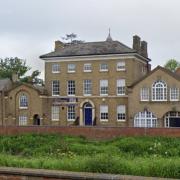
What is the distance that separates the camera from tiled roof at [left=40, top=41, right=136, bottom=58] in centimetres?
5388

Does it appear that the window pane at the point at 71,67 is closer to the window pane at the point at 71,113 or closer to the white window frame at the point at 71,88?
the white window frame at the point at 71,88

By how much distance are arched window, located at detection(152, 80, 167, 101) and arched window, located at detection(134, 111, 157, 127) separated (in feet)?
6.57

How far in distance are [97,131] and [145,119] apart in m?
12.9

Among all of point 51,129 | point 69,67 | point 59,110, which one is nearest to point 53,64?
point 69,67

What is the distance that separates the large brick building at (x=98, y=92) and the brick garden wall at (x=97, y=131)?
12451 millimetres

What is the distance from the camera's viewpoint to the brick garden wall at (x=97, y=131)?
120 ft

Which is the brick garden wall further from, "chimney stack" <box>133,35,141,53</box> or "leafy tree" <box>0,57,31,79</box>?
"leafy tree" <box>0,57,31,79</box>

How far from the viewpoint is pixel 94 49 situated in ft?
183

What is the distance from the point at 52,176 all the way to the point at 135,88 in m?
45.3

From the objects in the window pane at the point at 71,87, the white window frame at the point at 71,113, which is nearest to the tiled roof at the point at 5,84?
the window pane at the point at 71,87

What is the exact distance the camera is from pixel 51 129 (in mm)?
40906

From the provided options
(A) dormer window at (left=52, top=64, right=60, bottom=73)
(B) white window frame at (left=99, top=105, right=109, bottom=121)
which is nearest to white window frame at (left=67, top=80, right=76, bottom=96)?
(A) dormer window at (left=52, top=64, right=60, bottom=73)

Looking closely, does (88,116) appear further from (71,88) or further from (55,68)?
(55,68)

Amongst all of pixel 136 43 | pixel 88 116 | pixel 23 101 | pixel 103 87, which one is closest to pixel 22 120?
pixel 23 101
